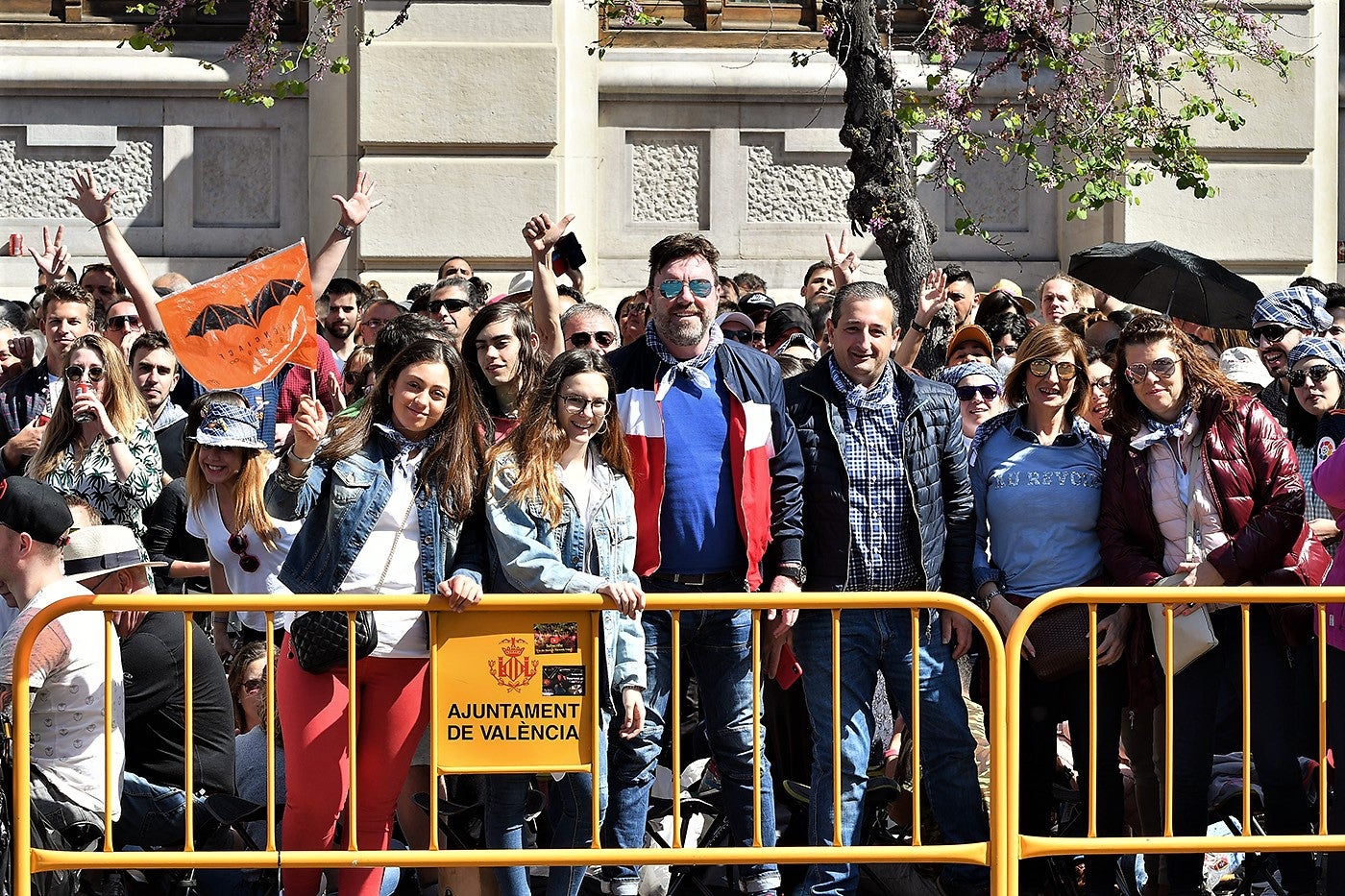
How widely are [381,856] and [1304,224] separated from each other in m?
9.96

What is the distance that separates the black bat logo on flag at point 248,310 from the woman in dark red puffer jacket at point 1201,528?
3542mm

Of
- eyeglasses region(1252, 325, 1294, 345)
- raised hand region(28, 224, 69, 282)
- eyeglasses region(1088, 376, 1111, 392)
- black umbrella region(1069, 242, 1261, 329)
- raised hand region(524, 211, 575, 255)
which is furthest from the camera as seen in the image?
raised hand region(28, 224, 69, 282)

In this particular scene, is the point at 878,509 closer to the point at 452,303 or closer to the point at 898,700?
the point at 898,700

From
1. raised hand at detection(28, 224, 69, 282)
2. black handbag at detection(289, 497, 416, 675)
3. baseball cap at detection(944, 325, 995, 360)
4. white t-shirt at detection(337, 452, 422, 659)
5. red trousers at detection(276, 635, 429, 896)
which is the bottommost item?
red trousers at detection(276, 635, 429, 896)

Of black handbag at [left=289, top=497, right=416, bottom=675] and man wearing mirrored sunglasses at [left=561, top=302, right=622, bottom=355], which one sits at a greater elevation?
man wearing mirrored sunglasses at [left=561, top=302, right=622, bottom=355]

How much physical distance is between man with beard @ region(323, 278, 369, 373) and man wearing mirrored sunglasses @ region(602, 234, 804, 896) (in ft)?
13.8

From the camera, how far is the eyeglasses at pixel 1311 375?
7867mm

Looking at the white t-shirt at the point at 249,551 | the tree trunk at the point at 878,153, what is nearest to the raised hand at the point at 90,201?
the white t-shirt at the point at 249,551

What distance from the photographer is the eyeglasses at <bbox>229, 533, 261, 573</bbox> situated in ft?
23.5

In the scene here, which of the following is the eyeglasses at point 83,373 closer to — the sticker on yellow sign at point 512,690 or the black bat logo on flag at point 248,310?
the black bat logo on flag at point 248,310

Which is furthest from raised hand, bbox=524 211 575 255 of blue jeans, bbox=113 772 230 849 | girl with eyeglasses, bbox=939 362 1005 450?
blue jeans, bbox=113 772 230 849

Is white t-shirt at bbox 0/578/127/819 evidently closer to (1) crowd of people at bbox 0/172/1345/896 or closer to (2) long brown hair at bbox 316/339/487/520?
(1) crowd of people at bbox 0/172/1345/896

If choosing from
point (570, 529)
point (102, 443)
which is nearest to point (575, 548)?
point (570, 529)

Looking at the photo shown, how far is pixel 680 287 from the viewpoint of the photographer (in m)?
6.34
